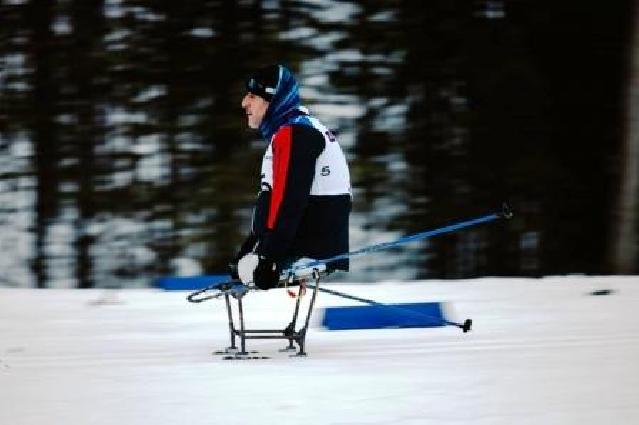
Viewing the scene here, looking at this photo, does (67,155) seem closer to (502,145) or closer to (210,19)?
(210,19)

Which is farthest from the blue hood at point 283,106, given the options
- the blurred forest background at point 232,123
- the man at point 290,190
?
the blurred forest background at point 232,123

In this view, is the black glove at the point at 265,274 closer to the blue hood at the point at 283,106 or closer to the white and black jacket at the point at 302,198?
the white and black jacket at the point at 302,198

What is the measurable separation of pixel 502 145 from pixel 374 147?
87cm

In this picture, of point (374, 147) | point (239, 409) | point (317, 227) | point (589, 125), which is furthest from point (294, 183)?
point (589, 125)

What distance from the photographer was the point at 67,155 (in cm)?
746

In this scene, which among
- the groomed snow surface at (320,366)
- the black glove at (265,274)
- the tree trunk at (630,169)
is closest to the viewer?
the groomed snow surface at (320,366)

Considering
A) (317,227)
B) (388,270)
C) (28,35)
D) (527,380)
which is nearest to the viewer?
(527,380)

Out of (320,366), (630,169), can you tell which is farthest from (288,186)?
(630,169)

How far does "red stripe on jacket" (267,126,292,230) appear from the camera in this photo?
14.7 feet

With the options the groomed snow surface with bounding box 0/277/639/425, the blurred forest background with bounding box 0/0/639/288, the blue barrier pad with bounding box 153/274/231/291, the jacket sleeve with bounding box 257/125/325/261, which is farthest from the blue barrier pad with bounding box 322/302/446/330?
the blurred forest background with bounding box 0/0/639/288

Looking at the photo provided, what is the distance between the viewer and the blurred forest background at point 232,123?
24.4 ft

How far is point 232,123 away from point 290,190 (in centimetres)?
304

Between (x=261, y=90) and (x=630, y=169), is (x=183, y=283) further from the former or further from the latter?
(x=630, y=169)

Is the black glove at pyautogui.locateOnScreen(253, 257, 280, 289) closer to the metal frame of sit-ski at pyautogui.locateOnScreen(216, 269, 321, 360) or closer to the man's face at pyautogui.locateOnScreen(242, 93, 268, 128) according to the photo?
the metal frame of sit-ski at pyautogui.locateOnScreen(216, 269, 321, 360)
